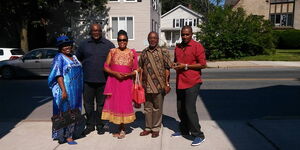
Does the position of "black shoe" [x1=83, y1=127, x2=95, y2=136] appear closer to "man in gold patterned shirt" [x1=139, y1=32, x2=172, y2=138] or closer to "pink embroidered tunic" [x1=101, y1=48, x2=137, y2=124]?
"pink embroidered tunic" [x1=101, y1=48, x2=137, y2=124]

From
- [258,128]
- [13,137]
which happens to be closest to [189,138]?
[258,128]

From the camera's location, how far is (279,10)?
34.5m

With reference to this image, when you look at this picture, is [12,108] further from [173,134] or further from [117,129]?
[173,134]

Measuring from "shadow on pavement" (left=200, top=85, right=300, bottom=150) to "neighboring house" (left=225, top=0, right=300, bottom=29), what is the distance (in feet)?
91.5

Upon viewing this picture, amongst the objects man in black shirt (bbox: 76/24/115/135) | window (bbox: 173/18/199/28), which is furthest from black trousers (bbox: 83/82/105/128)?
window (bbox: 173/18/199/28)

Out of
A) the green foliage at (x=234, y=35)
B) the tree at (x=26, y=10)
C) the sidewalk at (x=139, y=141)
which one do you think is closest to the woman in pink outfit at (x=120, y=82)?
the sidewalk at (x=139, y=141)

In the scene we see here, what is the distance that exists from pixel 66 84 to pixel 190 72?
6.36ft

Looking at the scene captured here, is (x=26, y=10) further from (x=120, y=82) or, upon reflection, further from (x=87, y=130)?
(x=120, y=82)

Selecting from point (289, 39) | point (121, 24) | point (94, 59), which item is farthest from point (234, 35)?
point (94, 59)

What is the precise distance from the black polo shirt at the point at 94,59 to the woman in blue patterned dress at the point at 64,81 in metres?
0.24

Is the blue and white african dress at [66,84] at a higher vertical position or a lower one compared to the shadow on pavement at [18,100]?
higher

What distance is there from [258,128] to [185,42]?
2163 mm

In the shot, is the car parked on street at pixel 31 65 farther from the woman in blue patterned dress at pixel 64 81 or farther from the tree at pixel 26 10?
the woman in blue patterned dress at pixel 64 81

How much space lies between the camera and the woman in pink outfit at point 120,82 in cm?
458
